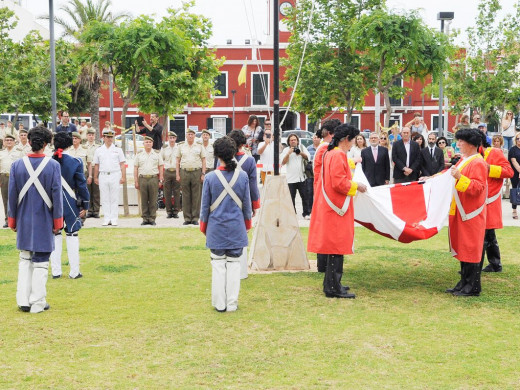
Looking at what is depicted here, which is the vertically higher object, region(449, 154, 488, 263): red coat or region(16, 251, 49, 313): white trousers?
region(449, 154, 488, 263): red coat

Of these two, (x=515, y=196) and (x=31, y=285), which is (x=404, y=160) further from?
(x=31, y=285)

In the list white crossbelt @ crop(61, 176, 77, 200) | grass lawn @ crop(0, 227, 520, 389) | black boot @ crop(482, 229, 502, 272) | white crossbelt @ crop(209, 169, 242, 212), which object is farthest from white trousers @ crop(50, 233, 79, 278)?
black boot @ crop(482, 229, 502, 272)

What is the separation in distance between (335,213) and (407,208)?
1.11 meters

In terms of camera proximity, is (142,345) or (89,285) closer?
(142,345)

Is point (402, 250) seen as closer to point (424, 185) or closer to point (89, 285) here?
point (424, 185)

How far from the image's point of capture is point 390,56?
21.0m

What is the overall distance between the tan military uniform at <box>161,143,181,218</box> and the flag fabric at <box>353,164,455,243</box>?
710 cm

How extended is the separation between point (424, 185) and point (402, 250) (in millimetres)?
2786

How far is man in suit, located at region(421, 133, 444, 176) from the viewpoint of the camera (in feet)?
44.2

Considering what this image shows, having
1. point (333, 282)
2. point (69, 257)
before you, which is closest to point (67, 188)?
point (69, 257)

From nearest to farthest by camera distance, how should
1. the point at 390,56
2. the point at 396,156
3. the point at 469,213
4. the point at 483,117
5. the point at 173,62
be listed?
the point at 469,213 < the point at 396,156 < the point at 173,62 < the point at 390,56 < the point at 483,117

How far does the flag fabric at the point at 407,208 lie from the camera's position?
813 centimetres

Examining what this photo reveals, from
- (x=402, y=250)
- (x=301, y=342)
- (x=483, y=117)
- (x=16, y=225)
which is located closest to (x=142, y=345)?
(x=301, y=342)

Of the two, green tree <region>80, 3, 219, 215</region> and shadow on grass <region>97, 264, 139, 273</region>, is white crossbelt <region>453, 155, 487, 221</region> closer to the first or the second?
shadow on grass <region>97, 264, 139, 273</region>
